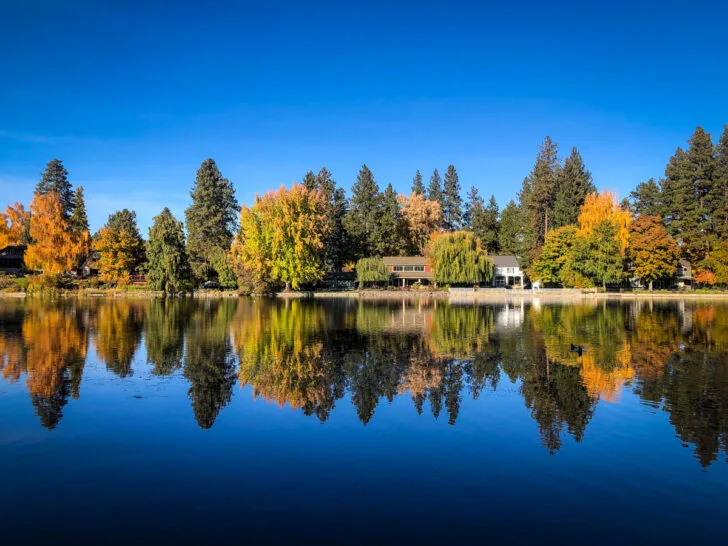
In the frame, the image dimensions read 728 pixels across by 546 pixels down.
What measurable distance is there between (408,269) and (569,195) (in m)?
29.6

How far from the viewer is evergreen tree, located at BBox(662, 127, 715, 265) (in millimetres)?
73688

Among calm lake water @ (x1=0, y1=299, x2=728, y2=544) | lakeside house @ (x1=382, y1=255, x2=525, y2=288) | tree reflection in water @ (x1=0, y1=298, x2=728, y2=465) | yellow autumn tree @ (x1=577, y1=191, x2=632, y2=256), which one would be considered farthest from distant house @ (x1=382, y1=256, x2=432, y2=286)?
calm lake water @ (x1=0, y1=299, x2=728, y2=544)

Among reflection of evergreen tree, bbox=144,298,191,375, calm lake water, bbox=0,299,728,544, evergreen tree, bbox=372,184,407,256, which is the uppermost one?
evergreen tree, bbox=372,184,407,256

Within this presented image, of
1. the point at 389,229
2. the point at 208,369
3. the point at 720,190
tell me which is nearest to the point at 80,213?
the point at 389,229

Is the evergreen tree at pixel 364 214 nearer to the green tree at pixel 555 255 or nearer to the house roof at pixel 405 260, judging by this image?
the house roof at pixel 405 260

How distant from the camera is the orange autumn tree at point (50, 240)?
227 ft

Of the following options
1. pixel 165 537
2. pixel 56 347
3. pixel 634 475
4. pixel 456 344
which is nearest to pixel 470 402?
pixel 634 475

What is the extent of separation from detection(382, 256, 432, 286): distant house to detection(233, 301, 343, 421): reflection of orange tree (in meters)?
48.6

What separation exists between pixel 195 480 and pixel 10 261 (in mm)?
96869

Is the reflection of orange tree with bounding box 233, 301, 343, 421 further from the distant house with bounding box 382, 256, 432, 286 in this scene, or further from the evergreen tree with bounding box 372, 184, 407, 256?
the evergreen tree with bounding box 372, 184, 407, 256

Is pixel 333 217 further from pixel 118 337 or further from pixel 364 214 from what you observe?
pixel 118 337

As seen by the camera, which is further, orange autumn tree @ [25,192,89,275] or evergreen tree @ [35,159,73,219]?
evergreen tree @ [35,159,73,219]

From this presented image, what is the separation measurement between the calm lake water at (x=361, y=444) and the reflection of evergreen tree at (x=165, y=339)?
11.4 inches

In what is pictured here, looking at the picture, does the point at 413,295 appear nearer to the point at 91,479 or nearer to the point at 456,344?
the point at 456,344
